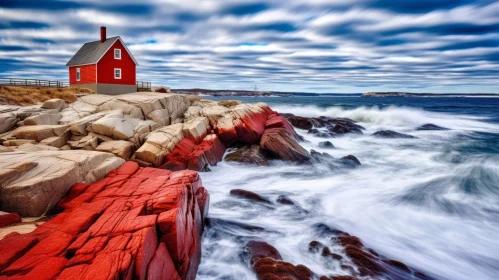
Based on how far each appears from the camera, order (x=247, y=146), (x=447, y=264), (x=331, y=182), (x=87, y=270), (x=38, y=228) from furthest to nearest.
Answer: (x=247, y=146)
(x=331, y=182)
(x=447, y=264)
(x=38, y=228)
(x=87, y=270)

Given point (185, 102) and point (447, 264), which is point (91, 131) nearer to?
point (185, 102)

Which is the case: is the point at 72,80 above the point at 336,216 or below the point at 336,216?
above

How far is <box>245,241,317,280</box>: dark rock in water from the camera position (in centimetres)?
644

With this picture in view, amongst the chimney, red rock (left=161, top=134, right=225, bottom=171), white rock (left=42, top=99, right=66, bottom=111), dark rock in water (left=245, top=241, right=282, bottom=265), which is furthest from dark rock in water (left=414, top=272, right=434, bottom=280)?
the chimney

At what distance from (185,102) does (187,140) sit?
8900 mm

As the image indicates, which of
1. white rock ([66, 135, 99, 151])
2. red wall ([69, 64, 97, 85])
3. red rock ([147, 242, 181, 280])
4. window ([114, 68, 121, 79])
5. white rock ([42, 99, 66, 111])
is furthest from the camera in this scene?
window ([114, 68, 121, 79])

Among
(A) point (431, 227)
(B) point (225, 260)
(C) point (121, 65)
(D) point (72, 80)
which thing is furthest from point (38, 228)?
(D) point (72, 80)

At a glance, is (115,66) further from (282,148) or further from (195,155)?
(282,148)

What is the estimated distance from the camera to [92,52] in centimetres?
2983

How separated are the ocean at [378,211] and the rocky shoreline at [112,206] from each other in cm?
60

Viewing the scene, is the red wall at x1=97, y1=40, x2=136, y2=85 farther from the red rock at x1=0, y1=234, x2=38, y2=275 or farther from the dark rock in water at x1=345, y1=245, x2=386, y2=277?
the dark rock in water at x1=345, y1=245, x2=386, y2=277

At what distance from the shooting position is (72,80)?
1256 inches

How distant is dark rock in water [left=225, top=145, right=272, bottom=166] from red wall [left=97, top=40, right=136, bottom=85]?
19341 millimetres

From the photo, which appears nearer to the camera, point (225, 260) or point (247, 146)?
point (225, 260)
